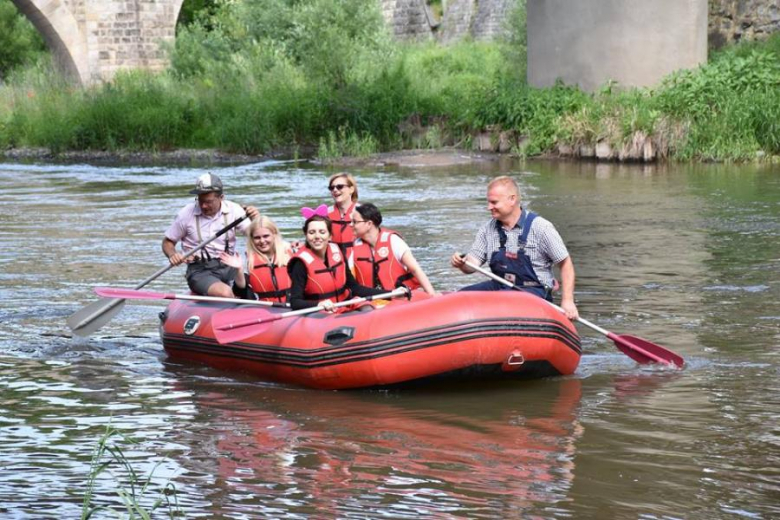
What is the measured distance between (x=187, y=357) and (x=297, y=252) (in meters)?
1.04

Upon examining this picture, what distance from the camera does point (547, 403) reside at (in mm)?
6500

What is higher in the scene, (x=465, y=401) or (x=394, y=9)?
(x=394, y=9)

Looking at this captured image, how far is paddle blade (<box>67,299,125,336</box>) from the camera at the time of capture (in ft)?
26.7

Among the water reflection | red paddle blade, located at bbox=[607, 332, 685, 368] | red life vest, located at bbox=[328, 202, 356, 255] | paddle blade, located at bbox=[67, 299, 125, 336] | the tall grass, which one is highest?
red life vest, located at bbox=[328, 202, 356, 255]

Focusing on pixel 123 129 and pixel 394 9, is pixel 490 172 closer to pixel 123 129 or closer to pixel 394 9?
pixel 123 129

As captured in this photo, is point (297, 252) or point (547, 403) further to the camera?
point (297, 252)

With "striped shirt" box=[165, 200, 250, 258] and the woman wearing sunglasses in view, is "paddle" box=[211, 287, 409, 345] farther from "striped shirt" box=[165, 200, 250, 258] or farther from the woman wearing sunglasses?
"striped shirt" box=[165, 200, 250, 258]

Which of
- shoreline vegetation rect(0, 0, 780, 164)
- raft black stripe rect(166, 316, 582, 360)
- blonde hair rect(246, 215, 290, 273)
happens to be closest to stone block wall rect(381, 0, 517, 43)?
shoreline vegetation rect(0, 0, 780, 164)

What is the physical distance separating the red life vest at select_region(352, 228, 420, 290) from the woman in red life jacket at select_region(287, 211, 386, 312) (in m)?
0.11

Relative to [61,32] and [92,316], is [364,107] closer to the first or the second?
[61,32]

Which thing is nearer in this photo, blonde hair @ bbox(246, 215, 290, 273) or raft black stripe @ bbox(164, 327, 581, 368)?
raft black stripe @ bbox(164, 327, 581, 368)

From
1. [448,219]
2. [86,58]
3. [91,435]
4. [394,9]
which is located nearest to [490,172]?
[448,219]

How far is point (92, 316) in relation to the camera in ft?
26.7

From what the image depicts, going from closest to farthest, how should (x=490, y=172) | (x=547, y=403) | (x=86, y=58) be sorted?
(x=547, y=403) → (x=490, y=172) → (x=86, y=58)
